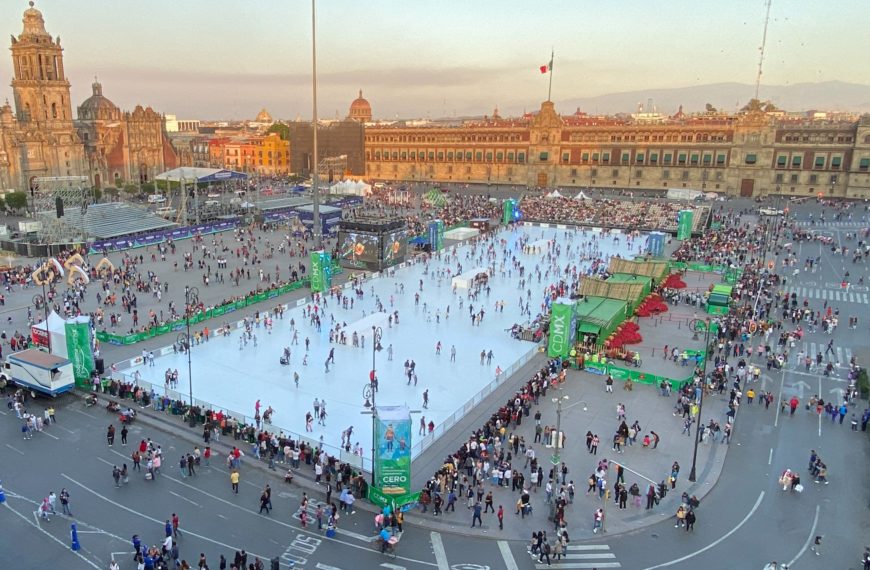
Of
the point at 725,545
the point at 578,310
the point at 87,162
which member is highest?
the point at 87,162

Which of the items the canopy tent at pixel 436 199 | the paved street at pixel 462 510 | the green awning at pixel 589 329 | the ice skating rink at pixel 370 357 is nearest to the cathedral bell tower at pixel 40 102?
the canopy tent at pixel 436 199

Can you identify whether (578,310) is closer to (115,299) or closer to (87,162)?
(115,299)

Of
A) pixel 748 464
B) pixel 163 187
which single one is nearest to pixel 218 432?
pixel 748 464

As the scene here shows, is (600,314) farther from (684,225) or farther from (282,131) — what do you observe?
(282,131)

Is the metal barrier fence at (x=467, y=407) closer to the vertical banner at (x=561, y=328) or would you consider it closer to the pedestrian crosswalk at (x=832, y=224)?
the vertical banner at (x=561, y=328)

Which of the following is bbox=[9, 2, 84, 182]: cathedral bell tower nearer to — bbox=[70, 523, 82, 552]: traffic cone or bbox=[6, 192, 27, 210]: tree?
bbox=[6, 192, 27, 210]: tree

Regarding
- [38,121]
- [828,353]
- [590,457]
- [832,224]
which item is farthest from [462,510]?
[38,121]
